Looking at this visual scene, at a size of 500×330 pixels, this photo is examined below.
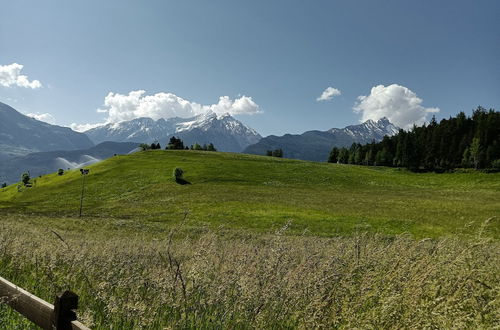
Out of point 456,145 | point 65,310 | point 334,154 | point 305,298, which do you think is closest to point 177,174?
point 305,298

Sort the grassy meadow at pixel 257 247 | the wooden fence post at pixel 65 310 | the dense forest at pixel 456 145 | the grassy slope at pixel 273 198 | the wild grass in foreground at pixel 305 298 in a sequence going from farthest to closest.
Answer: the dense forest at pixel 456 145 → the grassy slope at pixel 273 198 → the grassy meadow at pixel 257 247 → the wild grass in foreground at pixel 305 298 → the wooden fence post at pixel 65 310

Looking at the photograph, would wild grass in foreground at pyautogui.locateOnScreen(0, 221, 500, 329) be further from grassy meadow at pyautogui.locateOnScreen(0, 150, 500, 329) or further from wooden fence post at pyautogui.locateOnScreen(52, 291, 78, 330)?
wooden fence post at pyautogui.locateOnScreen(52, 291, 78, 330)

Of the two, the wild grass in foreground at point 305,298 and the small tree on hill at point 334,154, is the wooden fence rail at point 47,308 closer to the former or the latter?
the wild grass in foreground at point 305,298

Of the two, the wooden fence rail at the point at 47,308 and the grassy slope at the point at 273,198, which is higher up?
the wooden fence rail at the point at 47,308

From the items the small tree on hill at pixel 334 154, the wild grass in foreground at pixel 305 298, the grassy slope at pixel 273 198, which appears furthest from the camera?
the small tree on hill at pixel 334 154

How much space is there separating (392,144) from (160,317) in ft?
498

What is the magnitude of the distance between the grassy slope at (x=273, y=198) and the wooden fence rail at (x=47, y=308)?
15.7m

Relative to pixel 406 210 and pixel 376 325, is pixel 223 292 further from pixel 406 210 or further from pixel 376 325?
pixel 406 210

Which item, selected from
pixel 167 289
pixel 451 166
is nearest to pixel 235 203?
pixel 167 289

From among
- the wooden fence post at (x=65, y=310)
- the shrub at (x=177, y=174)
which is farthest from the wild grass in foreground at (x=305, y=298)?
the shrub at (x=177, y=174)

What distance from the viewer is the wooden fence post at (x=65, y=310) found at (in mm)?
3504

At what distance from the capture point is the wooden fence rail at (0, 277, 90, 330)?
3.51 m

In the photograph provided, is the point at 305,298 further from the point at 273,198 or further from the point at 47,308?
the point at 273,198

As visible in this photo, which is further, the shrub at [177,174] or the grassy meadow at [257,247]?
the shrub at [177,174]
